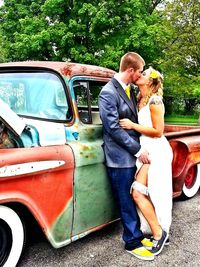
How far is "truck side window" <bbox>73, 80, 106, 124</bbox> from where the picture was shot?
3412mm

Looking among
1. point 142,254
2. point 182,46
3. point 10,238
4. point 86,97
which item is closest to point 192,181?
point 142,254

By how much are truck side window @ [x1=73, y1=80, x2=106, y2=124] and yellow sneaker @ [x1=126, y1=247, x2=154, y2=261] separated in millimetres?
1301

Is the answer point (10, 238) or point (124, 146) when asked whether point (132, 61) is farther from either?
point (10, 238)

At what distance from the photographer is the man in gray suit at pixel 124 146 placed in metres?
3.14

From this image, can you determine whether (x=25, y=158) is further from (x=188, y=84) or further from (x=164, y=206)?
(x=188, y=84)

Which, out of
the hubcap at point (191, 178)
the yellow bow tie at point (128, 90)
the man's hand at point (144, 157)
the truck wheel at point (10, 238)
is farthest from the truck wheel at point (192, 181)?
the truck wheel at point (10, 238)

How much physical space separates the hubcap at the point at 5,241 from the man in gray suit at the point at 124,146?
1.05m

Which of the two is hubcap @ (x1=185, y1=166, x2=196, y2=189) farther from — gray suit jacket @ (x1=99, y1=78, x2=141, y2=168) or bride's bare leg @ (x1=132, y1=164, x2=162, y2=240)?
gray suit jacket @ (x1=99, y1=78, x2=141, y2=168)

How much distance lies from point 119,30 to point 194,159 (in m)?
16.2

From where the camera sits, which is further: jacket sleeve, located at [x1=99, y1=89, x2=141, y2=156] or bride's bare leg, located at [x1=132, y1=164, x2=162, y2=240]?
bride's bare leg, located at [x1=132, y1=164, x2=162, y2=240]

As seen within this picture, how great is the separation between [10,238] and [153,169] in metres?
1.41

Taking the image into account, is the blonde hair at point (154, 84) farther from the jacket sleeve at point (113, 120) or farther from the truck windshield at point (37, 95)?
the truck windshield at point (37, 95)

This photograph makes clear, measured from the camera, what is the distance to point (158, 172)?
333 cm

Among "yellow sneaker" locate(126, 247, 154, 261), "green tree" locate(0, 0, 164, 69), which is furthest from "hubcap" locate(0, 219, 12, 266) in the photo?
"green tree" locate(0, 0, 164, 69)
